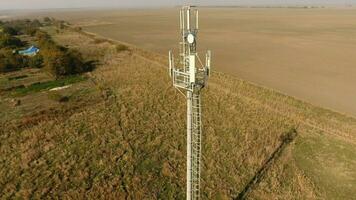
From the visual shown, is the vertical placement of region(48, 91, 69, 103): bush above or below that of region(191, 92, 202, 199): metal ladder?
below

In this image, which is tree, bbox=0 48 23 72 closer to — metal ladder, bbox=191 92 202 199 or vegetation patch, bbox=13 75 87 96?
vegetation patch, bbox=13 75 87 96

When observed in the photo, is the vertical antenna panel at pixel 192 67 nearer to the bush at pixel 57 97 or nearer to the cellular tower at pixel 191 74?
the cellular tower at pixel 191 74

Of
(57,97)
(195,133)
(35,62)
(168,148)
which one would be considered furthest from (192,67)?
(35,62)

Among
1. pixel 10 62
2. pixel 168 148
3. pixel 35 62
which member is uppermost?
pixel 10 62

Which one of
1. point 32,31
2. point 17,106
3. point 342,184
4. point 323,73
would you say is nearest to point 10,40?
point 32,31

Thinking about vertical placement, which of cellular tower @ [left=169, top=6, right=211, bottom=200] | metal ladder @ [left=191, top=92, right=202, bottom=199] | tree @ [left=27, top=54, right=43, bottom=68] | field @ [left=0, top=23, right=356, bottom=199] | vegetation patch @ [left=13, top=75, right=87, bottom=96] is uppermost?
cellular tower @ [left=169, top=6, right=211, bottom=200]

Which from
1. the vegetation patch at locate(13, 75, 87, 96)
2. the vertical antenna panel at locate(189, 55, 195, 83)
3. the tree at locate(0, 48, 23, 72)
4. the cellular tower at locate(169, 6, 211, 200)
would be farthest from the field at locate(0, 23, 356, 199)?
the tree at locate(0, 48, 23, 72)

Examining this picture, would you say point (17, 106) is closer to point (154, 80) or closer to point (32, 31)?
point (154, 80)

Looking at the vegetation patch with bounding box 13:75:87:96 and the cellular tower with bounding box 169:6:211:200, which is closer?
the cellular tower with bounding box 169:6:211:200

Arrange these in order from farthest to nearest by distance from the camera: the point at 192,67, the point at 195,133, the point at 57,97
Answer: the point at 57,97 < the point at 195,133 < the point at 192,67

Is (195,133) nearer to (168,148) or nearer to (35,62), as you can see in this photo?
(168,148)

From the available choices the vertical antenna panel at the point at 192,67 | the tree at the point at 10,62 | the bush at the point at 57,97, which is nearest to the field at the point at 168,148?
the bush at the point at 57,97
